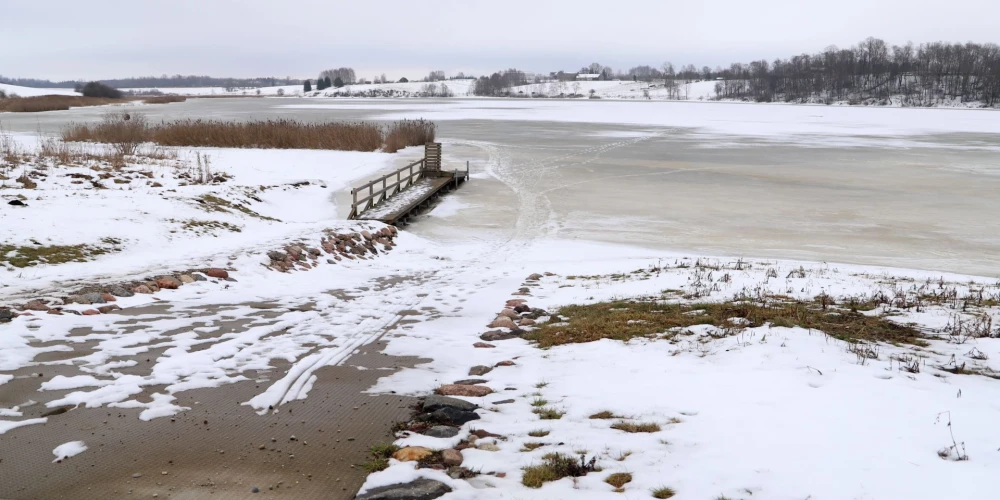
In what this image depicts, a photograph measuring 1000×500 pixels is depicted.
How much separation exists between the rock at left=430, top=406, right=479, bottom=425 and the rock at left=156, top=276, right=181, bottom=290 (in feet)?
16.3

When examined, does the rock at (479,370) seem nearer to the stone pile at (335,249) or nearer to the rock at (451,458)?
the rock at (451,458)

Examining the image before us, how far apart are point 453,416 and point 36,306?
15.4ft

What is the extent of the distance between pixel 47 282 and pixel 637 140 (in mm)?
34772

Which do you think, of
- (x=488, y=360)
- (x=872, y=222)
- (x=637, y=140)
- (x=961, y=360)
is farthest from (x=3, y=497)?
(x=637, y=140)

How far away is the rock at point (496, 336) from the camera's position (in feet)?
22.6

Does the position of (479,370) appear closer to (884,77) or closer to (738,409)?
(738,409)

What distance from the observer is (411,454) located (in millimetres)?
4020

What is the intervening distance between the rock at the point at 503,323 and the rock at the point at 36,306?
174 inches

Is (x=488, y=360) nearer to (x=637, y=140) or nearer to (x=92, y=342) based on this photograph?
(x=92, y=342)

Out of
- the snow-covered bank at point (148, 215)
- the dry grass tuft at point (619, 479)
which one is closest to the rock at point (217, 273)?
the snow-covered bank at point (148, 215)

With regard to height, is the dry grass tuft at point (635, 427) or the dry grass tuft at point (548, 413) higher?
the dry grass tuft at point (635, 427)

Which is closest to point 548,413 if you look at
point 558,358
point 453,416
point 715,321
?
point 453,416

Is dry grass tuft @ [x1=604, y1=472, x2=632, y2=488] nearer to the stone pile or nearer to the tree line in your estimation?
the stone pile

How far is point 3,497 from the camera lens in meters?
3.46
